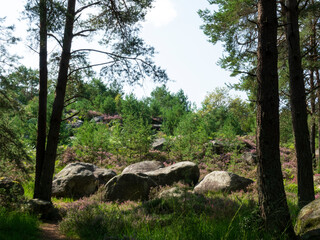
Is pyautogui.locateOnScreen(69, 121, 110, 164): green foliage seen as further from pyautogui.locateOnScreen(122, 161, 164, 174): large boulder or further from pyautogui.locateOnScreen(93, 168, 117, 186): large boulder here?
pyautogui.locateOnScreen(93, 168, 117, 186): large boulder

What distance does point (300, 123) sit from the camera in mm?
6555

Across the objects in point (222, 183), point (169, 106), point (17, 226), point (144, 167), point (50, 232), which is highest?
point (169, 106)

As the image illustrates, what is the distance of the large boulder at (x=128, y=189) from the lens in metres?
7.88

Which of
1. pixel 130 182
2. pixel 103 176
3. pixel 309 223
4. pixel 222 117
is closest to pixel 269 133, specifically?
pixel 309 223

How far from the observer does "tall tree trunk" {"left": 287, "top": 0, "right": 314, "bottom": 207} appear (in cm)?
640

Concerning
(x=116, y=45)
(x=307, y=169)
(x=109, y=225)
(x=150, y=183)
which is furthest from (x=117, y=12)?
(x=307, y=169)

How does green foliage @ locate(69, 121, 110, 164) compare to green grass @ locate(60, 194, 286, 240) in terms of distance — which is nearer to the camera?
green grass @ locate(60, 194, 286, 240)

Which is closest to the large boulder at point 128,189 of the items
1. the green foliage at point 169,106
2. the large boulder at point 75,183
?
the large boulder at point 75,183

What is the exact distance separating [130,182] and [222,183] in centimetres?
291

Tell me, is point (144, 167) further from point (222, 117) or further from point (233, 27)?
point (222, 117)

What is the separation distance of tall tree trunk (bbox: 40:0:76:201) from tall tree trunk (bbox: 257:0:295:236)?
5193 mm

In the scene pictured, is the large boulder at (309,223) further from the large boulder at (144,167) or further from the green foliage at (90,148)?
the green foliage at (90,148)

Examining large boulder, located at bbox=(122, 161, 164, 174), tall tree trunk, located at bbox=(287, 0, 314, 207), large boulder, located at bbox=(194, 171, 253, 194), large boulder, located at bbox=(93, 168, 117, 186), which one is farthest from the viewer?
large boulder, located at bbox=(122, 161, 164, 174)

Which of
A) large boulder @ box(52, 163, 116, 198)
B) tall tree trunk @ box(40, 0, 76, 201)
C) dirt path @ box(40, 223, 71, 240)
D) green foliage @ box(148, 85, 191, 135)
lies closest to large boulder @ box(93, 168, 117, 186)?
large boulder @ box(52, 163, 116, 198)
